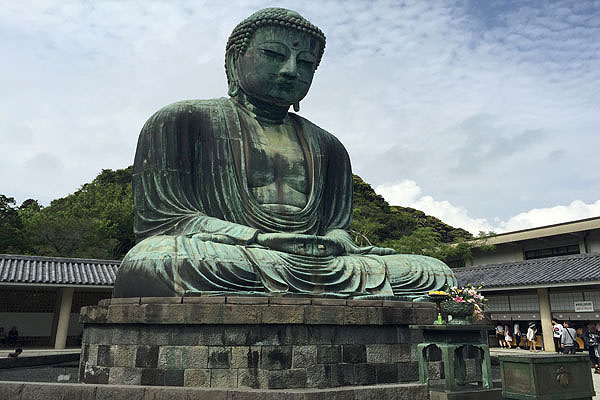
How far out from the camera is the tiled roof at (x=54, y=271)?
651 inches

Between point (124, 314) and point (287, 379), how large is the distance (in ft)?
6.43

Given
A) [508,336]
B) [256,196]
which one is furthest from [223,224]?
[508,336]

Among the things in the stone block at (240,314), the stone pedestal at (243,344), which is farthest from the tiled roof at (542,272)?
the stone block at (240,314)

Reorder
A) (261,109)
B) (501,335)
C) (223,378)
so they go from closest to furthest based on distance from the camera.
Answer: (223,378) → (261,109) → (501,335)

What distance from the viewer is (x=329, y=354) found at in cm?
548

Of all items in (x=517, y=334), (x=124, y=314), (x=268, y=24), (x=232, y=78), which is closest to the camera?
(x=124, y=314)

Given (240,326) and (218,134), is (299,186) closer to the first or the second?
(218,134)

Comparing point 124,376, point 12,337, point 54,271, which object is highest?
point 54,271

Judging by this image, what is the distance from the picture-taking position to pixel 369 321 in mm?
5762

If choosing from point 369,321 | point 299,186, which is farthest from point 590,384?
point 299,186

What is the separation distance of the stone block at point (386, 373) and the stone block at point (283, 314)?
3.79 ft

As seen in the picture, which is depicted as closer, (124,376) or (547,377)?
(547,377)

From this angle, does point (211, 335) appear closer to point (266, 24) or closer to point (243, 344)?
point (243, 344)

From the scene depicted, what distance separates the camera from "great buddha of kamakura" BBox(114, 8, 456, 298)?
602 cm
